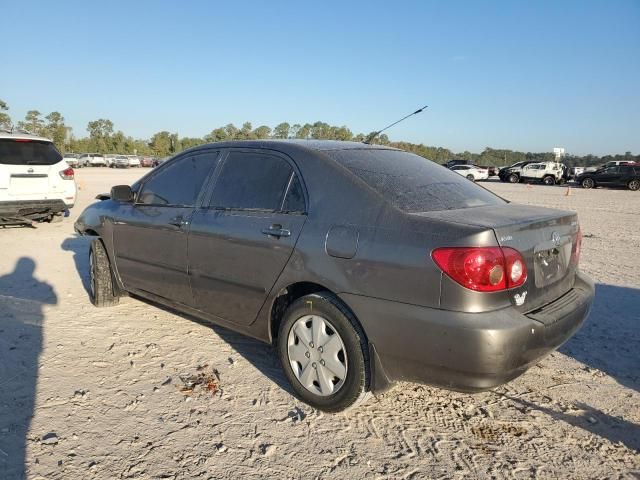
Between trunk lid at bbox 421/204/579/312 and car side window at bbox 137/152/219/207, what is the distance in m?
1.96

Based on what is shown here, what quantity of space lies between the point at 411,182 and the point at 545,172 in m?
33.1

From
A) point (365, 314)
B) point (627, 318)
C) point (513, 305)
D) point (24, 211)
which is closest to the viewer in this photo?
point (513, 305)

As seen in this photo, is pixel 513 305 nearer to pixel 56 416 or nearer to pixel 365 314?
pixel 365 314

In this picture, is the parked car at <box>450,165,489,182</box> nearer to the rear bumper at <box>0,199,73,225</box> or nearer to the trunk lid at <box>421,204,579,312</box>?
the rear bumper at <box>0,199,73,225</box>

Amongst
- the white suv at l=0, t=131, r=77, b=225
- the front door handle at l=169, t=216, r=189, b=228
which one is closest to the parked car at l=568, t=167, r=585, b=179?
the white suv at l=0, t=131, r=77, b=225

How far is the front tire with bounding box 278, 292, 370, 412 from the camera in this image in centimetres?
262

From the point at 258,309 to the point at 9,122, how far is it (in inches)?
2936

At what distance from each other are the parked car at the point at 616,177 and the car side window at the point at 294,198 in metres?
29.7

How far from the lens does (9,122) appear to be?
207 ft

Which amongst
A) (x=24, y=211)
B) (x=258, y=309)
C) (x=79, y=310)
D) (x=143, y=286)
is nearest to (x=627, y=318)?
(x=258, y=309)

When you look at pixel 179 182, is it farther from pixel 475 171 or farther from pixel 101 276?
pixel 475 171

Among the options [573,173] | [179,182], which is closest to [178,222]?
[179,182]

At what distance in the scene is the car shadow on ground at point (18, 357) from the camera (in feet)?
8.02

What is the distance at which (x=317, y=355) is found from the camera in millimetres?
2803
